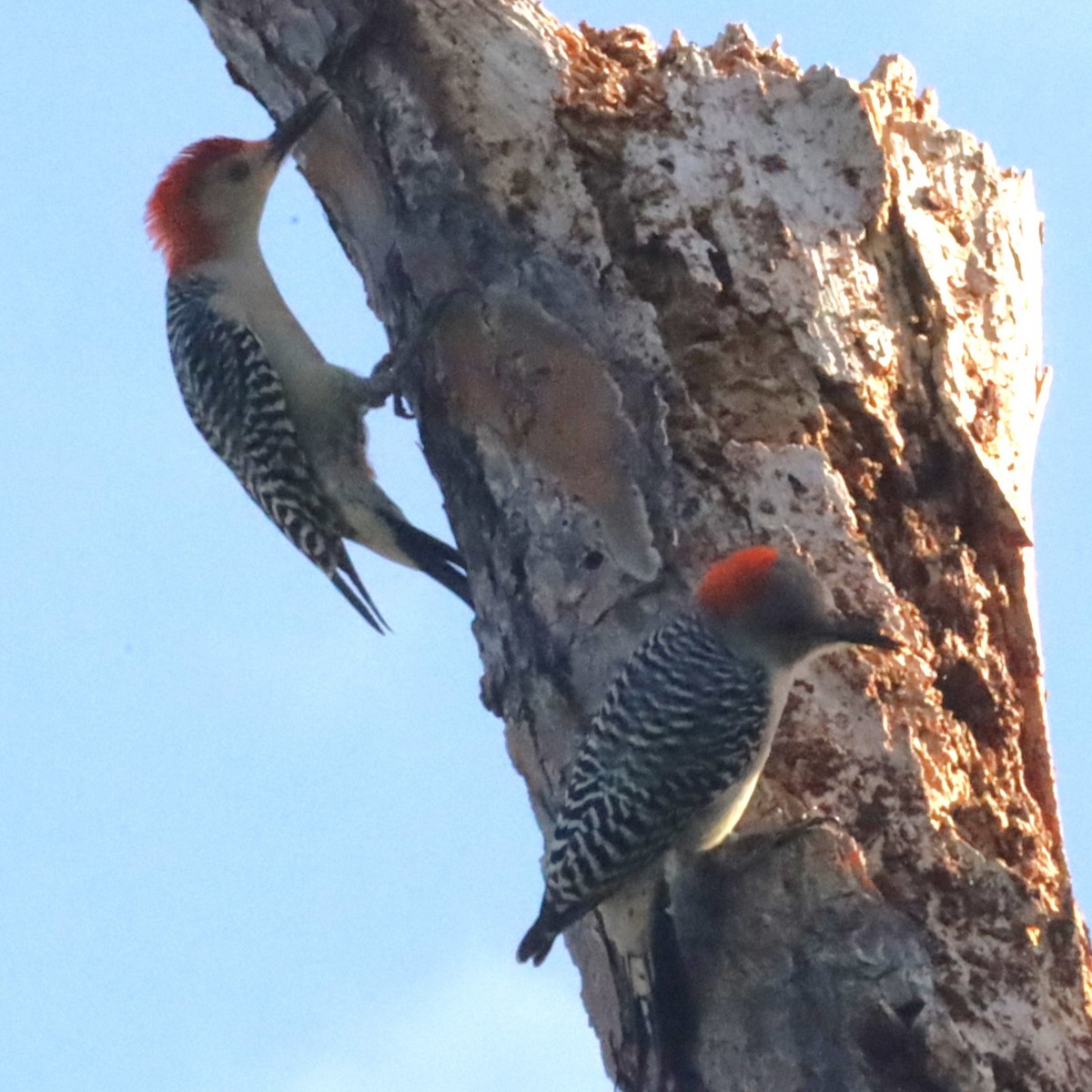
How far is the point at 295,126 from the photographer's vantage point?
554 centimetres

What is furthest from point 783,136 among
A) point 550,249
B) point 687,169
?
point 550,249

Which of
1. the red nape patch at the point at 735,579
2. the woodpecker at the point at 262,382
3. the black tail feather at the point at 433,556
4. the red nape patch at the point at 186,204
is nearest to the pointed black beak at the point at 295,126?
the woodpecker at the point at 262,382

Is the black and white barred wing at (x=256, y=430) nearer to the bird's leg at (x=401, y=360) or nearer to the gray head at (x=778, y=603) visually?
the bird's leg at (x=401, y=360)

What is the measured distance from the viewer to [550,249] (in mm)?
4781

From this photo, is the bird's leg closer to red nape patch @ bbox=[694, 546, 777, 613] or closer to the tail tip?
red nape patch @ bbox=[694, 546, 777, 613]

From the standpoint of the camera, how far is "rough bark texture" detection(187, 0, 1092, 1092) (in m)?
4.05

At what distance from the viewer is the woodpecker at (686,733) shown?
422 centimetres

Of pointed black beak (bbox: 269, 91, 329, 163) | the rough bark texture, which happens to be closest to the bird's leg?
the rough bark texture

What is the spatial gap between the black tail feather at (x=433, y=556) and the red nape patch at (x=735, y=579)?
96 cm

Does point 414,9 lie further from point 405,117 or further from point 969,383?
point 969,383

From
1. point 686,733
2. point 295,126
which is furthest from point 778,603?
point 295,126

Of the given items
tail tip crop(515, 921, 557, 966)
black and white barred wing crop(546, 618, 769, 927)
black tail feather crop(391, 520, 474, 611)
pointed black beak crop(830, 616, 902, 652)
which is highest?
black tail feather crop(391, 520, 474, 611)

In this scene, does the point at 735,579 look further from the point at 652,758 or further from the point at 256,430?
the point at 256,430

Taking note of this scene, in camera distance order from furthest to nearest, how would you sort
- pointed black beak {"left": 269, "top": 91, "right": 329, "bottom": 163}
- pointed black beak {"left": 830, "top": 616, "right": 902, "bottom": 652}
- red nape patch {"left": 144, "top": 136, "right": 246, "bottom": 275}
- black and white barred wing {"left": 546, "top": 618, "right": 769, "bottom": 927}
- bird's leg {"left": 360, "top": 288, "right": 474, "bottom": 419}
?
red nape patch {"left": 144, "top": 136, "right": 246, "bottom": 275} → pointed black beak {"left": 269, "top": 91, "right": 329, "bottom": 163} → bird's leg {"left": 360, "top": 288, "right": 474, "bottom": 419} → pointed black beak {"left": 830, "top": 616, "right": 902, "bottom": 652} → black and white barred wing {"left": 546, "top": 618, "right": 769, "bottom": 927}
